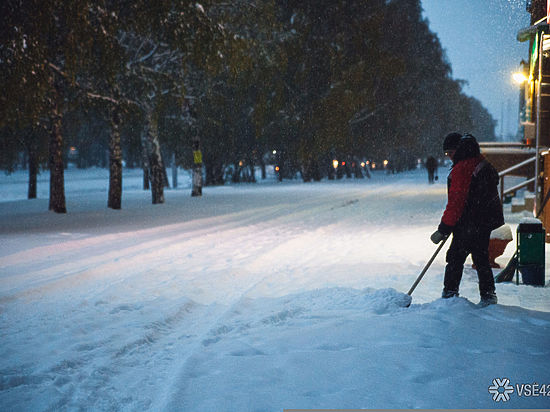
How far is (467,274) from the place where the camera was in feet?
24.2

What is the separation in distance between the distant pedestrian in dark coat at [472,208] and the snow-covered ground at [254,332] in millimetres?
505

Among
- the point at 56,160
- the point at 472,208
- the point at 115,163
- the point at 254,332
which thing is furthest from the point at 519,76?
the point at 254,332

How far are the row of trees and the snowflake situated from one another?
932cm

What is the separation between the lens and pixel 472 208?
5.22m

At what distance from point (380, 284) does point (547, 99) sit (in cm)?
967

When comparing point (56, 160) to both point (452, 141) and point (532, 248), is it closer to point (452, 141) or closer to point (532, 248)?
point (452, 141)

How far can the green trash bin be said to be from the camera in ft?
21.2

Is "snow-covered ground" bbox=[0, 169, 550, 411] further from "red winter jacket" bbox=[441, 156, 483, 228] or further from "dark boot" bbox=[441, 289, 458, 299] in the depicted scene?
"red winter jacket" bbox=[441, 156, 483, 228]

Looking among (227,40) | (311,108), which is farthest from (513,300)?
(311,108)

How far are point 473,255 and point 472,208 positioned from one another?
1.74ft

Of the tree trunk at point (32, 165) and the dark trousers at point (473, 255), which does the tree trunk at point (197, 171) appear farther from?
the dark trousers at point (473, 255)

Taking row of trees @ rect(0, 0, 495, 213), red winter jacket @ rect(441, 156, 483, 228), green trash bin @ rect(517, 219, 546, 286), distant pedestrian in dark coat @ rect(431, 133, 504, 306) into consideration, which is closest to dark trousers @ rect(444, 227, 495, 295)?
distant pedestrian in dark coat @ rect(431, 133, 504, 306)

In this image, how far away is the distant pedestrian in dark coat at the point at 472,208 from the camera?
17.0 feet

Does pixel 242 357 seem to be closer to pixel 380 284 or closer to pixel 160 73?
pixel 380 284
